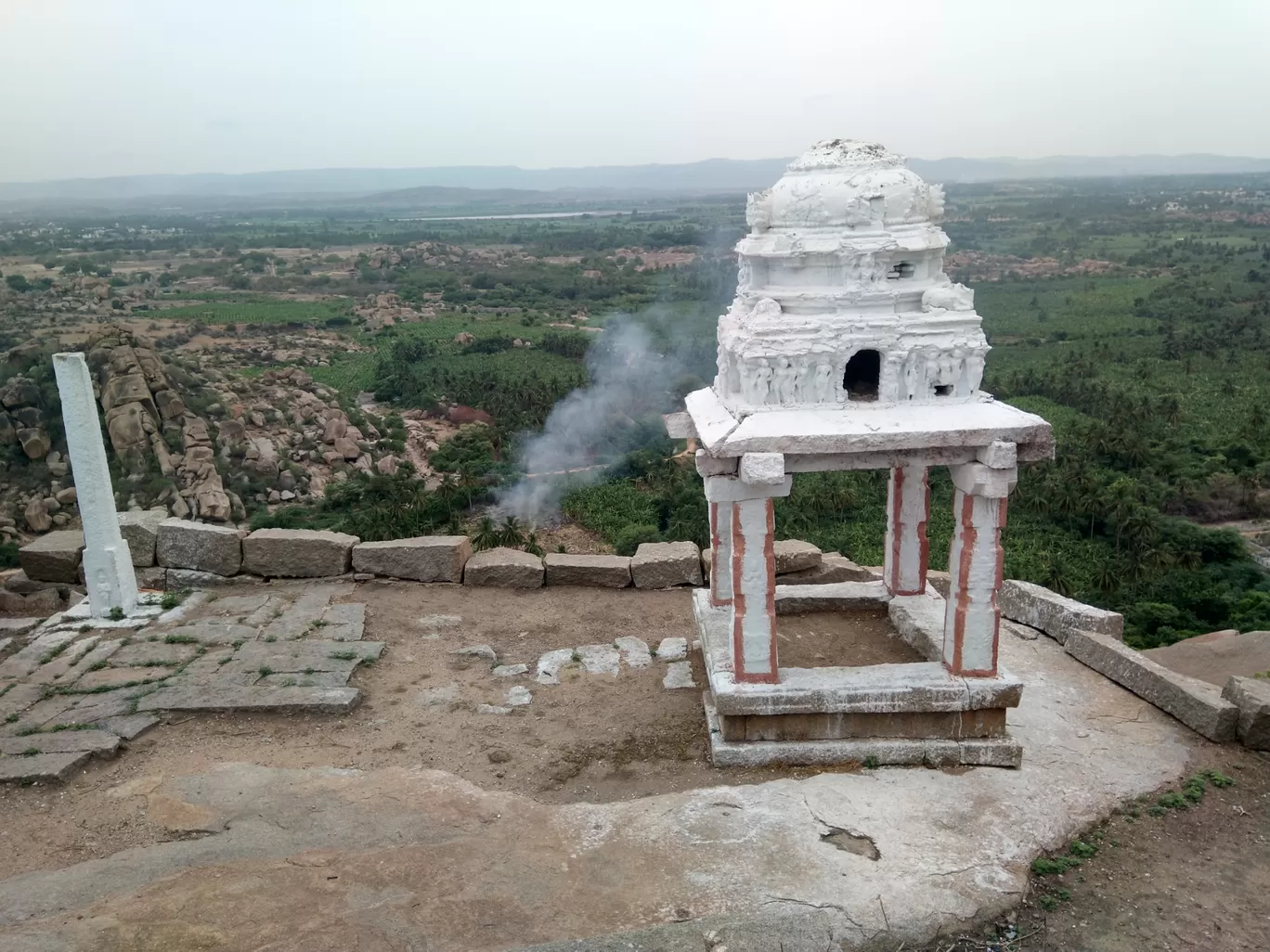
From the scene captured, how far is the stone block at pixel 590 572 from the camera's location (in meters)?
11.1

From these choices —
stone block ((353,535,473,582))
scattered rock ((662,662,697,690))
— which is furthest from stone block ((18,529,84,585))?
scattered rock ((662,662,697,690))

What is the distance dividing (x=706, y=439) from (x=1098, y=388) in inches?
1786

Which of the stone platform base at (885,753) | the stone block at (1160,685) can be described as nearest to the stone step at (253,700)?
the stone platform base at (885,753)

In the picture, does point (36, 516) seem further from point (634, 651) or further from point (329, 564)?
point (634, 651)

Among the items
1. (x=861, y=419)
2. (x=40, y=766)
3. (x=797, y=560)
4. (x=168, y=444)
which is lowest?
(x=168, y=444)

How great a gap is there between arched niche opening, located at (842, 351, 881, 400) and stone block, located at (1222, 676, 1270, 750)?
12.5 feet

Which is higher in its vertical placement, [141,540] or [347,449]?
[141,540]

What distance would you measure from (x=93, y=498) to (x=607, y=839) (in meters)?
6.81

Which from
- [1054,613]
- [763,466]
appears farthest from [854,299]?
[1054,613]

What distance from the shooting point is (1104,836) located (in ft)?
21.0

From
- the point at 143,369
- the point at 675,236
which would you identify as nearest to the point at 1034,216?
the point at 675,236

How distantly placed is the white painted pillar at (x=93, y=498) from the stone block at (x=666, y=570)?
5432mm

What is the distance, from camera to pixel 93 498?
32.2 feet

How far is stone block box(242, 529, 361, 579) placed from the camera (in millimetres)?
11180
